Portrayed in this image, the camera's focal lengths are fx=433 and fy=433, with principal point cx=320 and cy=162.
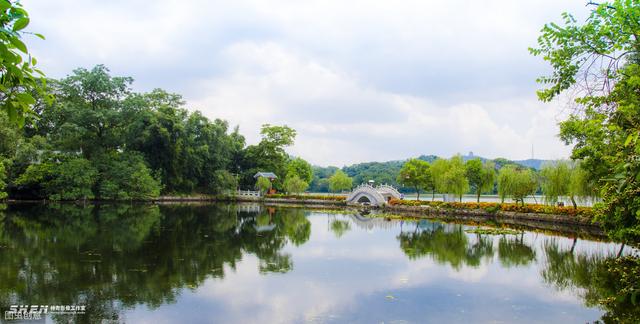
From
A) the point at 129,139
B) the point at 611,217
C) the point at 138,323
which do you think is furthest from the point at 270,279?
the point at 129,139

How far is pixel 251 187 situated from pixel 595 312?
40.6 meters

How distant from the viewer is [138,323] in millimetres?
6539

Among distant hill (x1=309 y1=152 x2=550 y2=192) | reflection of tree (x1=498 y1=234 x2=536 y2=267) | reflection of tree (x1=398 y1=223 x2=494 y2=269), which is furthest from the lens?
distant hill (x1=309 y1=152 x2=550 y2=192)

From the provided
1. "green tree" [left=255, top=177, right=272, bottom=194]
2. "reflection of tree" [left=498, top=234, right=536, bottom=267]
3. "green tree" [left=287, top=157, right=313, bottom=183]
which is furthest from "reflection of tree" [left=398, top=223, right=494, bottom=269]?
"green tree" [left=287, top=157, right=313, bottom=183]

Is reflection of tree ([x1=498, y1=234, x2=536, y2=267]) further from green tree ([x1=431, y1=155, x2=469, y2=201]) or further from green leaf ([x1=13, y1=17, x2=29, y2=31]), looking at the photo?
green tree ([x1=431, y1=155, x2=469, y2=201])

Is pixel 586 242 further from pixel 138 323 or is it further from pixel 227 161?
pixel 227 161

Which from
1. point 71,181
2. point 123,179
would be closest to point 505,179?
point 123,179

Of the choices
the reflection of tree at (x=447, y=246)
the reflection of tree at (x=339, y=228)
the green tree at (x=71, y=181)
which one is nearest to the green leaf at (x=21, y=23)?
the reflection of tree at (x=447, y=246)

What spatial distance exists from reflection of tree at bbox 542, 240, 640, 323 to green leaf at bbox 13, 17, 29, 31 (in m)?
7.73

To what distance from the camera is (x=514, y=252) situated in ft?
47.0

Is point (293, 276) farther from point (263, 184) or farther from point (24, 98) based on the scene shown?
point (263, 184)

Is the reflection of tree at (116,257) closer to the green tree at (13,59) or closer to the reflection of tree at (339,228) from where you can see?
the reflection of tree at (339,228)

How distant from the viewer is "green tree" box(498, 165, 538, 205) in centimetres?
2664

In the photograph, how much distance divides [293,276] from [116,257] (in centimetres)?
485
